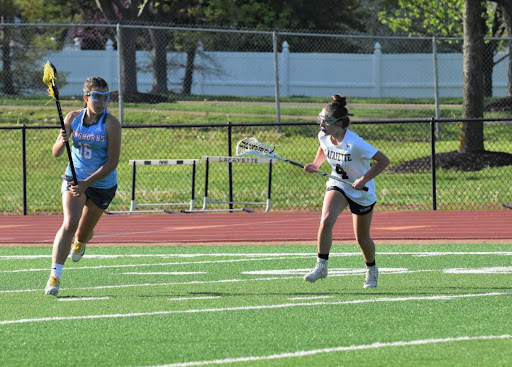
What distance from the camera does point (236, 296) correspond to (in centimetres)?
975

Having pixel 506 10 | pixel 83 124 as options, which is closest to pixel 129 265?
pixel 83 124

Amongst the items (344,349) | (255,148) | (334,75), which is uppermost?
(334,75)

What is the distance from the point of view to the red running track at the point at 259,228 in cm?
1486

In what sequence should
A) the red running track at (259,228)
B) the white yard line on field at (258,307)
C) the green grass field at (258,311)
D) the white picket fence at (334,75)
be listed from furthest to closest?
the white picket fence at (334,75), the red running track at (259,228), the white yard line on field at (258,307), the green grass field at (258,311)

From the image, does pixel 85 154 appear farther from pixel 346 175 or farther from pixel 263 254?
pixel 263 254

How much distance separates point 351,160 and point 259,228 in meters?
6.37

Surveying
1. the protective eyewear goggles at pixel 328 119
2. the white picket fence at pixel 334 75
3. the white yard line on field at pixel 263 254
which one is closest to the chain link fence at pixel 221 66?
the white picket fence at pixel 334 75

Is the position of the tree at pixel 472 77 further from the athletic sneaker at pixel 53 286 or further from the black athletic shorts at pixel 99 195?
the athletic sneaker at pixel 53 286

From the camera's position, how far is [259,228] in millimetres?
16188

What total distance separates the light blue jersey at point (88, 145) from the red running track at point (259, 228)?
4.65m

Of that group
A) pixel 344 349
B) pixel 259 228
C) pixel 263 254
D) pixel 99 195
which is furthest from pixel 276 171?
pixel 344 349

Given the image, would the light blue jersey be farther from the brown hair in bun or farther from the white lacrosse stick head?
the brown hair in bun

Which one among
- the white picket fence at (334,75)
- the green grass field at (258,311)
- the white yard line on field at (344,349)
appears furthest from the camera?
the white picket fence at (334,75)

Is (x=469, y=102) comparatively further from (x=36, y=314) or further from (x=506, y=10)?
(x=36, y=314)
